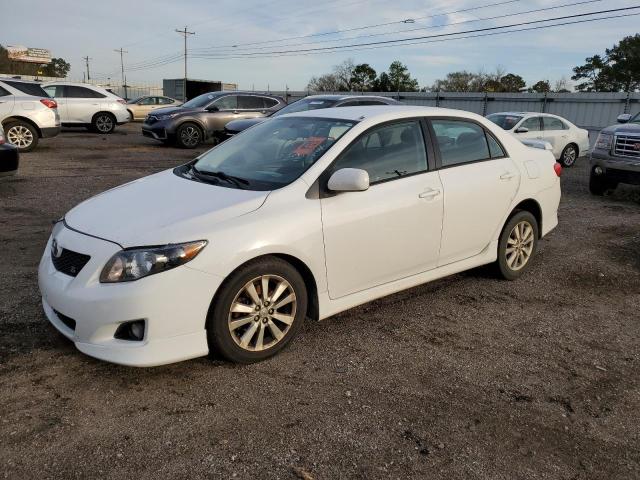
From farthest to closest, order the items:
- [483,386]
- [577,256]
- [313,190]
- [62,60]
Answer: [62,60] → [577,256] → [313,190] → [483,386]

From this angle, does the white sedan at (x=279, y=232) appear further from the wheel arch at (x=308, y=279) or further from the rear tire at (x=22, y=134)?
the rear tire at (x=22, y=134)

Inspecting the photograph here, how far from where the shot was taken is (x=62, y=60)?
4001 inches

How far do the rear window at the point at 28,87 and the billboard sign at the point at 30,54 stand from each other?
7289cm

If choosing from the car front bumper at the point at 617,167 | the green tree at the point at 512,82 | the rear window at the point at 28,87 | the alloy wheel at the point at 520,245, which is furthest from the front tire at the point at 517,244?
Result: the green tree at the point at 512,82

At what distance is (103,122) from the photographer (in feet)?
61.6

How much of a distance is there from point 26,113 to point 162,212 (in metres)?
11.1

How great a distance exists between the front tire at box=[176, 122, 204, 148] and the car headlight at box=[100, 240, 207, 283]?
1306 cm

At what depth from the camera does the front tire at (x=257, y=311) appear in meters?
3.21

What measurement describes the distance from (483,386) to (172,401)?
185cm

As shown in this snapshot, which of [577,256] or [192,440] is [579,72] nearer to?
[577,256]

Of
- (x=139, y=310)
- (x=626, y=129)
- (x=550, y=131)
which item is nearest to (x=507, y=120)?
(x=550, y=131)

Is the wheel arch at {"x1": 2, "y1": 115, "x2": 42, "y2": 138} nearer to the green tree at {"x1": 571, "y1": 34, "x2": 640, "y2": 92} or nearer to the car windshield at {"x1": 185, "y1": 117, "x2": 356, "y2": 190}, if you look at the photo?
the car windshield at {"x1": 185, "y1": 117, "x2": 356, "y2": 190}

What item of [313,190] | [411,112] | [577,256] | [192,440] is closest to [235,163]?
[313,190]

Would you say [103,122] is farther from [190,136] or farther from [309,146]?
[309,146]
